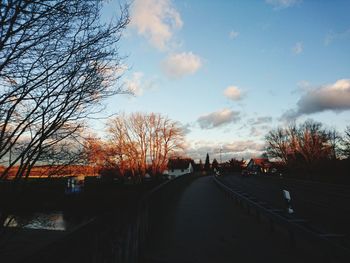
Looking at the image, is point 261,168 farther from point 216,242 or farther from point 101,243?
point 101,243

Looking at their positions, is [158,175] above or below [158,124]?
below

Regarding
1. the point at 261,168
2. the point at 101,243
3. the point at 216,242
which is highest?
the point at 261,168

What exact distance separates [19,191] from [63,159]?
0.90 metres

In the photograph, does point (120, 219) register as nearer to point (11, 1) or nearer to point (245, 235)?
point (11, 1)

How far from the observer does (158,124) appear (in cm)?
5878

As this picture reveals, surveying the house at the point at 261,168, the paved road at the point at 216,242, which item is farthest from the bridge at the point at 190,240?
the house at the point at 261,168

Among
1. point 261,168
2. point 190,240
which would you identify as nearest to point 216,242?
point 190,240

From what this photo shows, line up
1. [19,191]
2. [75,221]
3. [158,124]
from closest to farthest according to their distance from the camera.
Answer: [19,191] < [75,221] < [158,124]

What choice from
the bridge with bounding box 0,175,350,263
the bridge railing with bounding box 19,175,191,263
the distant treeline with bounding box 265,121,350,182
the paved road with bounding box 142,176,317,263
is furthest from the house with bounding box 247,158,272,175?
the bridge railing with bounding box 19,175,191,263

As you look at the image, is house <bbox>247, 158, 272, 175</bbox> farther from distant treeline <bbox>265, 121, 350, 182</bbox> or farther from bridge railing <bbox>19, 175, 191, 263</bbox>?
bridge railing <bbox>19, 175, 191, 263</bbox>

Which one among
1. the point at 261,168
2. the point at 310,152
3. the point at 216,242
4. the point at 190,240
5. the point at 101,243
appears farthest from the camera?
the point at 261,168

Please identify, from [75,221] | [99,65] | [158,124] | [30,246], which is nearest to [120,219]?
[99,65]

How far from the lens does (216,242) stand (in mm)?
7512

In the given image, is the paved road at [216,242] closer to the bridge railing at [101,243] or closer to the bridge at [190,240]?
the bridge at [190,240]
